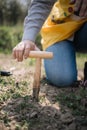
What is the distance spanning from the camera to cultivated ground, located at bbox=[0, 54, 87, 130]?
2.82 metres

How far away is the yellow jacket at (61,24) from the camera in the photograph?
376 cm

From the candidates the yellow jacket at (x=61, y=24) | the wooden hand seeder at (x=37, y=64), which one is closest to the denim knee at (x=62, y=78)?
the yellow jacket at (x=61, y=24)

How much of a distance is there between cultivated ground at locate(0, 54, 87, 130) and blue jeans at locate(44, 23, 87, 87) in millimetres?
115

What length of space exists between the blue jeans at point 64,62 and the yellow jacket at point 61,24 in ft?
0.21

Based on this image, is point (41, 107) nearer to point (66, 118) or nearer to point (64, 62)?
point (66, 118)

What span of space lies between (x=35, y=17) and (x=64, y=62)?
82 cm

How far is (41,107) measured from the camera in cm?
313

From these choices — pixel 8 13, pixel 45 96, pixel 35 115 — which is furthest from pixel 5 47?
pixel 8 13

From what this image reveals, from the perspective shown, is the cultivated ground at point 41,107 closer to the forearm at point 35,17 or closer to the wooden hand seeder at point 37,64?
the wooden hand seeder at point 37,64

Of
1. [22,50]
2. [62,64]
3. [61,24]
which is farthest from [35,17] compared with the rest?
[62,64]

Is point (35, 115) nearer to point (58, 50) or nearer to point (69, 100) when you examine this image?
point (69, 100)

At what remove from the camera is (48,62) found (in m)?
3.90

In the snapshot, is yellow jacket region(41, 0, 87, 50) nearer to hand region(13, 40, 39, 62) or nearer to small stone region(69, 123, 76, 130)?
hand region(13, 40, 39, 62)

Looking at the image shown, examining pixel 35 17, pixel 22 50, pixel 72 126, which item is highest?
pixel 35 17
